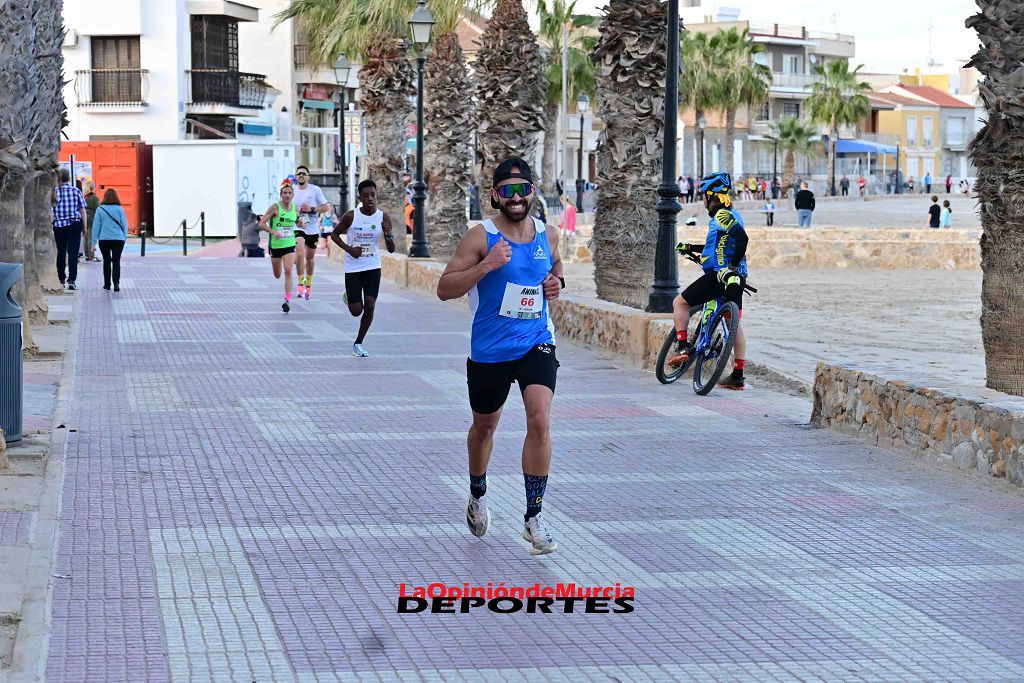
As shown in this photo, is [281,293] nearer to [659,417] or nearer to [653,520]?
[659,417]

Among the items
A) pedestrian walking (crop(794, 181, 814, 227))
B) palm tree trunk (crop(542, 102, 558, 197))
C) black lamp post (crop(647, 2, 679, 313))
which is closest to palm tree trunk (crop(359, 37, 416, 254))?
black lamp post (crop(647, 2, 679, 313))

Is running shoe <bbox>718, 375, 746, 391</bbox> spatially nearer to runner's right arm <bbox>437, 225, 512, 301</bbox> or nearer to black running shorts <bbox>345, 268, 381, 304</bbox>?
black running shorts <bbox>345, 268, 381, 304</bbox>

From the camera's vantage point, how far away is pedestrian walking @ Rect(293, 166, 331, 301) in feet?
67.9

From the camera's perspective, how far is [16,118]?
14.2 m

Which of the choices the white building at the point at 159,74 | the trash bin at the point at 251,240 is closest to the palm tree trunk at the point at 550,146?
the white building at the point at 159,74

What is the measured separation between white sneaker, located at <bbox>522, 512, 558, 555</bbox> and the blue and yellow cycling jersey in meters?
5.76

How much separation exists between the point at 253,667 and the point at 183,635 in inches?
18.3

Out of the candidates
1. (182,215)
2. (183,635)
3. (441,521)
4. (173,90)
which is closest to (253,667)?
(183,635)

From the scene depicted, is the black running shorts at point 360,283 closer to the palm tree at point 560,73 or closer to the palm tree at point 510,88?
the palm tree at point 510,88

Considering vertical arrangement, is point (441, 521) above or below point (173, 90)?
below

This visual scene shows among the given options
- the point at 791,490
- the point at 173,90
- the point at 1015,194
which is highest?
the point at 173,90

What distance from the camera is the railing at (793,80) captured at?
10600 centimetres

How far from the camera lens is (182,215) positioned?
137 ft

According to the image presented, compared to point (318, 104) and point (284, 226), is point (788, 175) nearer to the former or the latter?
point (318, 104)
